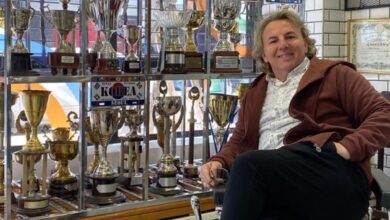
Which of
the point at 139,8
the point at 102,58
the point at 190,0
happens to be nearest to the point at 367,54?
the point at 190,0

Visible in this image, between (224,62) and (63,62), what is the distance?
91 centimetres

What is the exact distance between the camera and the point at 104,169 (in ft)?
8.71

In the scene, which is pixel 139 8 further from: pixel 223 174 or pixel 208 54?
pixel 223 174

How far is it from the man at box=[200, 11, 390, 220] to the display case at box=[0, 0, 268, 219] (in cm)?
62

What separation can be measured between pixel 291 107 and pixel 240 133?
29cm

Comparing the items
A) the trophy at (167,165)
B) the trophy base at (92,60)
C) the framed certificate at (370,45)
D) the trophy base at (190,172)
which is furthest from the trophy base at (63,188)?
the framed certificate at (370,45)

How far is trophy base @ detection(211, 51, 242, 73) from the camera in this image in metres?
2.94

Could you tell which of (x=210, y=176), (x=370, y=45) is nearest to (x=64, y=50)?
(x=210, y=176)

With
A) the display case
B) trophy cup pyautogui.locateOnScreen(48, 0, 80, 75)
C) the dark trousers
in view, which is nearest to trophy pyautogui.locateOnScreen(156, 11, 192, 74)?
the display case

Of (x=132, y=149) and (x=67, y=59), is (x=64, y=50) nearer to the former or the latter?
(x=67, y=59)

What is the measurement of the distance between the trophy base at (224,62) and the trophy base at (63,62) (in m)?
0.78

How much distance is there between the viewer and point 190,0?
11.0ft

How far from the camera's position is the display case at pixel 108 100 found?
2.42 meters

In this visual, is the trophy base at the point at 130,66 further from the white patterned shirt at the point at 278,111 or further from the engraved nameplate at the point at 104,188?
the white patterned shirt at the point at 278,111
